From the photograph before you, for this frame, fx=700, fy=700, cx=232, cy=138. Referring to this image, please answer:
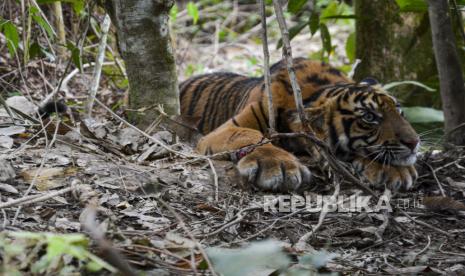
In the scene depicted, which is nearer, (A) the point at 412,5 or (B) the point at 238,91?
(A) the point at 412,5

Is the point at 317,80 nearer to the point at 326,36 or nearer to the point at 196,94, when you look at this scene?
the point at 326,36

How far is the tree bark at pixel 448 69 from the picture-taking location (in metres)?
3.45

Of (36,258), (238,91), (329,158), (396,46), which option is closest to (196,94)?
(238,91)

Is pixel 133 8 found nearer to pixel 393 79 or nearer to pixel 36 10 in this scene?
pixel 36 10

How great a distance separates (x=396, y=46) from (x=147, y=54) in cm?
233

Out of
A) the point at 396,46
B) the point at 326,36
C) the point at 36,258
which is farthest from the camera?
the point at 396,46

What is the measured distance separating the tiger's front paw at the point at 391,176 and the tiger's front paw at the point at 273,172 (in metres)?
0.39

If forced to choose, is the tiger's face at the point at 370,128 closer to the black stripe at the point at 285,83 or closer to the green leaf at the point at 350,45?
the black stripe at the point at 285,83

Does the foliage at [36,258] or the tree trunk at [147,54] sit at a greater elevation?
the tree trunk at [147,54]

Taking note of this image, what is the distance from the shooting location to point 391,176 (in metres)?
3.54

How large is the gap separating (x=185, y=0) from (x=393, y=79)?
6587 mm

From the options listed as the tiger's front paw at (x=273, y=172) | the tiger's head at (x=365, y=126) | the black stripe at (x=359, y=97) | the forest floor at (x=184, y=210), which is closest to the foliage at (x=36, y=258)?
the forest floor at (x=184, y=210)

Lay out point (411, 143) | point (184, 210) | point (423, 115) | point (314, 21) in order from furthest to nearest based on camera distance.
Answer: point (314, 21) → point (423, 115) → point (411, 143) → point (184, 210)

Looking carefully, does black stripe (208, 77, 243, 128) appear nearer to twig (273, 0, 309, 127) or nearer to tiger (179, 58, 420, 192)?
tiger (179, 58, 420, 192)
